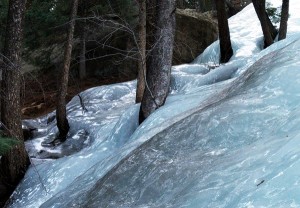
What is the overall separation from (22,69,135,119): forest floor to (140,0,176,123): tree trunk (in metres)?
6.55

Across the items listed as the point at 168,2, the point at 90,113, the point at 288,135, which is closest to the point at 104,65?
the point at 90,113

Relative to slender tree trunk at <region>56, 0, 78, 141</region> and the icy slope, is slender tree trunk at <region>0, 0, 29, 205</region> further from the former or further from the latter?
the icy slope

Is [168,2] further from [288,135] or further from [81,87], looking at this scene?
[81,87]

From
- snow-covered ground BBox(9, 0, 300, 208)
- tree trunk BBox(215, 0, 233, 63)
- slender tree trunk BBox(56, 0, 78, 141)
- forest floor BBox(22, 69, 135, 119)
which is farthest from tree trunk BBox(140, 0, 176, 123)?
forest floor BBox(22, 69, 135, 119)

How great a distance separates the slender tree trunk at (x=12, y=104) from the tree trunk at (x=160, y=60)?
2.24 metres

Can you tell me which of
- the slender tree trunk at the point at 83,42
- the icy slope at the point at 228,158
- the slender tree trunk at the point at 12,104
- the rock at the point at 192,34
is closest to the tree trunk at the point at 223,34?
the rock at the point at 192,34

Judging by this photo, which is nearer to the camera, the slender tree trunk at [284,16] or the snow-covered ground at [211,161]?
the snow-covered ground at [211,161]

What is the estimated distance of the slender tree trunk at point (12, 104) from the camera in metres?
7.75

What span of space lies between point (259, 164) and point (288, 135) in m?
0.44

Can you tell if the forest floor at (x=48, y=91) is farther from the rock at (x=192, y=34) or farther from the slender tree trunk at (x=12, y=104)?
the slender tree trunk at (x=12, y=104)

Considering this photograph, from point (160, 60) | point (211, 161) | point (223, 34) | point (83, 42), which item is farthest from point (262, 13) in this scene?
point (211, 161)

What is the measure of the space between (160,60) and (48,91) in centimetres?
817

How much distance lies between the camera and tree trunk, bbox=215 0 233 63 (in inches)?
484

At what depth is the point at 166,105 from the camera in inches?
291
